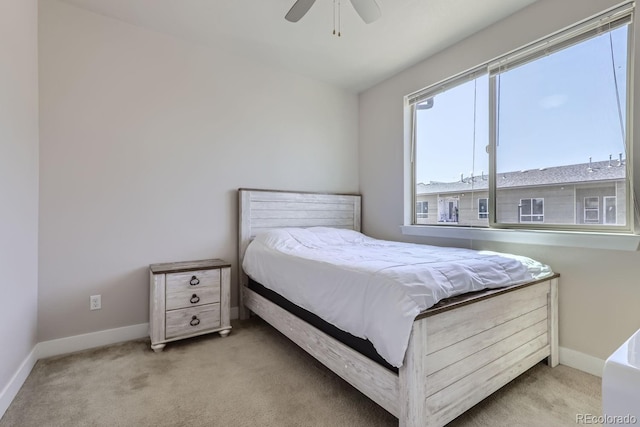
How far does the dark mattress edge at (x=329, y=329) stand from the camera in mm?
1420

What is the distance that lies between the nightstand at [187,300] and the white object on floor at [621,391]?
2366 mm

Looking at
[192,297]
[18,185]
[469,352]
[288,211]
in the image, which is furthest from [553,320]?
[18,185]

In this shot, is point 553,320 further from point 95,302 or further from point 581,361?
point 95,302

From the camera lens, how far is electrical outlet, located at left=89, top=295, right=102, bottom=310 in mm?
2307

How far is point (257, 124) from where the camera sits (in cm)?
307

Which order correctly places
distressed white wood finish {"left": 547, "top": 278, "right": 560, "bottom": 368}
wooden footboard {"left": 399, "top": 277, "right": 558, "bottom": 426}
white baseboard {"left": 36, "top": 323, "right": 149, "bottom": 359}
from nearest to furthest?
wooden footboard {"left": 399, "top": 277, "right": 558, "bottom": 426} < distressed white wood finish {"left": 547, "top": 278, "right": 560, "bottom": 368} < white baseboard {"left": 36, "top": 323, "right": 149, "bottom": 359}

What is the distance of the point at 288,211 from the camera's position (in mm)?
3152

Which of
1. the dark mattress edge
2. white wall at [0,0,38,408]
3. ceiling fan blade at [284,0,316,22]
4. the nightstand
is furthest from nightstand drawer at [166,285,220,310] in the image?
ceiling fan blade at [284,0,316,22]

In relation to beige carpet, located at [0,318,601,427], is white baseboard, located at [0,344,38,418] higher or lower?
higher

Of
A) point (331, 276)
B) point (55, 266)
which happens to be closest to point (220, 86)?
point (55, 266)

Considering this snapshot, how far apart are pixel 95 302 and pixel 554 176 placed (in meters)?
3.59

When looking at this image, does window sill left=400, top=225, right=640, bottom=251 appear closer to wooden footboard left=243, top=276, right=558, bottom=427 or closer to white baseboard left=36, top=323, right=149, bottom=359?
wooden footboard left=243, top=276, right=558, bottom=427

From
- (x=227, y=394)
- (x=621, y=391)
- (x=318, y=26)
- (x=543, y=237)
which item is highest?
(x=318, y=26)

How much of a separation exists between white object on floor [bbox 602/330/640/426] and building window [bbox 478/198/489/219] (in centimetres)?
205
